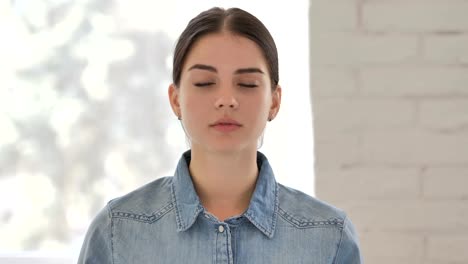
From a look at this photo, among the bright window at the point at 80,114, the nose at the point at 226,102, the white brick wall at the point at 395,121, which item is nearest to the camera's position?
the nose at the point at 226,102

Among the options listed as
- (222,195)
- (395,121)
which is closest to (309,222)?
(222,195)

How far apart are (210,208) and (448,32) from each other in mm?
663

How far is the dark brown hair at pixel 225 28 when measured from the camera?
3.47 ft

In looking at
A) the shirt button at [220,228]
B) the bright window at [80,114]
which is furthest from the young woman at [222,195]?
the bright window at [80,114]

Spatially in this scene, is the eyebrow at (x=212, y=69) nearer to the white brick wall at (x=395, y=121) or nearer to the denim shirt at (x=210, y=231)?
the denim shirt at (x=210, y=231)

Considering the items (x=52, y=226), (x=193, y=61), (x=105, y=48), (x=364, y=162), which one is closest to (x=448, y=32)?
(x=364, y=162)

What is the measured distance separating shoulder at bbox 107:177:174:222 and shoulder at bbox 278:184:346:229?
0.20m

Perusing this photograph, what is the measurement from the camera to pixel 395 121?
4.56 ft

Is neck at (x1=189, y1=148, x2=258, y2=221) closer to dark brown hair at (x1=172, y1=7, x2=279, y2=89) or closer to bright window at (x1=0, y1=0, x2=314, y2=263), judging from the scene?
dark brown hair at (x1=172, y1=7, x2=279, y2=89)

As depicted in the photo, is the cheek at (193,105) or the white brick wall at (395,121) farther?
the white brick wall at (395,121)

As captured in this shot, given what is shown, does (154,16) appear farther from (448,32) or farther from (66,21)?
(448,32)

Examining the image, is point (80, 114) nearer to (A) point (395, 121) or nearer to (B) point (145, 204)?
(B) point (145, 204)

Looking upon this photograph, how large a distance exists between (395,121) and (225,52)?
517 mm

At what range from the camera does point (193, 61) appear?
105 cm
